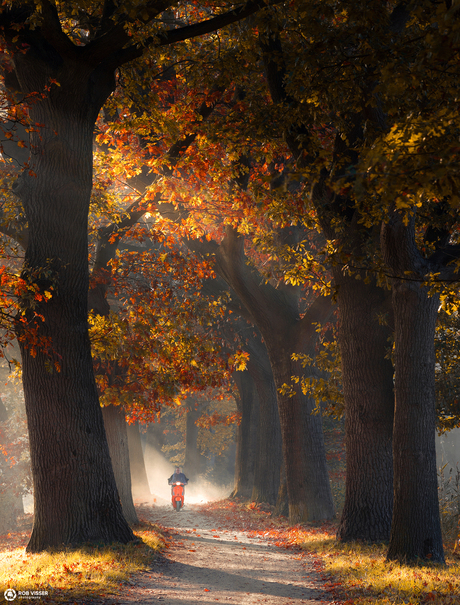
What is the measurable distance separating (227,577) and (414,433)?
11.6 ft

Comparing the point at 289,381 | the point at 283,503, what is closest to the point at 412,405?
the point at 289,381

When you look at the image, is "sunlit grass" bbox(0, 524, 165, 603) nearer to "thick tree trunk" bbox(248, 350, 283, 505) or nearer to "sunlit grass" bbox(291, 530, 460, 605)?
"sunlit grass" bbox(291, 530, 460, 605)

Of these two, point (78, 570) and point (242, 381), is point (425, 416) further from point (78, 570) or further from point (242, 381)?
point (242, 381)

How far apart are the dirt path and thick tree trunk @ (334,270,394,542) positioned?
1.42 metres

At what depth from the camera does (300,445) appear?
45.6ft

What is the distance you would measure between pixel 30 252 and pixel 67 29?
4.65 meters

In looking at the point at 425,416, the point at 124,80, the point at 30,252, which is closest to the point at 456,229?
the point at 425,416

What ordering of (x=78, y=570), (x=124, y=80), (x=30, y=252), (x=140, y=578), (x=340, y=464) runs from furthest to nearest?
(x=340, y=464), (x=124, y=80), (x=30, y=252), (x=140, y=578), (x=78, y=570)

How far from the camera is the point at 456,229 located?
914 centimetres

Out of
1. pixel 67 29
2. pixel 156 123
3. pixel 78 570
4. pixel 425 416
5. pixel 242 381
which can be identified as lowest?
pixel 78 570

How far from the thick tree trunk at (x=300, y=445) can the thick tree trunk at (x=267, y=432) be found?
16.4ft

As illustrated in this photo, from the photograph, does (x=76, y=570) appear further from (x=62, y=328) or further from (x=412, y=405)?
(x=412, y=405)

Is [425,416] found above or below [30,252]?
below

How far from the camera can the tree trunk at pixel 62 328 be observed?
8.23 metres
